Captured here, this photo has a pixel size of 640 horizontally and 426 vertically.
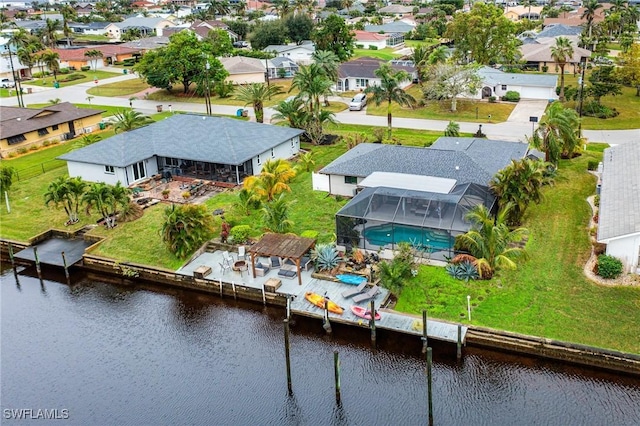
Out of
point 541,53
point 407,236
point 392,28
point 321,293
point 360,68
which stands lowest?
point 321,293

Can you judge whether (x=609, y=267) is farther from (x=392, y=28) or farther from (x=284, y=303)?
(x=392, y=28)

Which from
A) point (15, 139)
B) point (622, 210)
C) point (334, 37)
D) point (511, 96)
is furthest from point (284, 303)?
point (334, 37)

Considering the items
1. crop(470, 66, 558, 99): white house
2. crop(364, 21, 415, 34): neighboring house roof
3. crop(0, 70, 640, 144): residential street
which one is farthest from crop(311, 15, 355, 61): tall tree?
crop(364, 21, 415, 34): neighboring house roof

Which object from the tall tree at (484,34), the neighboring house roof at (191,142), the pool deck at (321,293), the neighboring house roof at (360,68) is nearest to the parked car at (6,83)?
the neighboring house roof at (360,68)

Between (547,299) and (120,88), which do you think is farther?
(120,88)

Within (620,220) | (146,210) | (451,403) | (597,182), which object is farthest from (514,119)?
(451,403)

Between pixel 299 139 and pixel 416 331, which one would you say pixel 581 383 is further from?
pixel 299 139

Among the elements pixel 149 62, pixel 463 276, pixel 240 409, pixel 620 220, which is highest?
pixel 149 62
